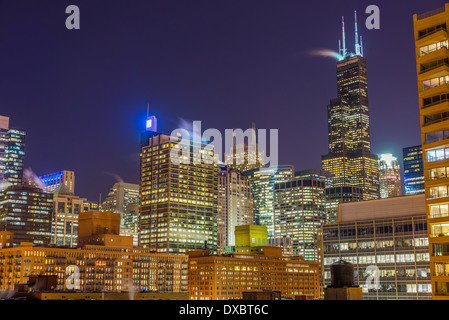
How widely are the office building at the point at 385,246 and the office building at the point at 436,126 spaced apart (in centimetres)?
8672

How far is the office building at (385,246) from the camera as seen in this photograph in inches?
5659

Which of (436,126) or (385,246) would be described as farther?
(385,246)

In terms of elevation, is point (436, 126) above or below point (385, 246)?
above

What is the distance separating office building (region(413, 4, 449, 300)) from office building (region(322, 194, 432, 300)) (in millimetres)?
86724

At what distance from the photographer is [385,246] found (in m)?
149

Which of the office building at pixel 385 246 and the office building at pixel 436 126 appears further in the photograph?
the office building at pixel 385 246

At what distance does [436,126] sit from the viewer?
6088cm

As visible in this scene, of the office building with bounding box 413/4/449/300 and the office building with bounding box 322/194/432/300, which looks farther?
the office building with bounding box 322/194/432/300

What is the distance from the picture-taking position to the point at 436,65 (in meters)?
62.9

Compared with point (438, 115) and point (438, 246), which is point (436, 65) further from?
point (438, 246)

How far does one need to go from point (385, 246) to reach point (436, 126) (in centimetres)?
9378

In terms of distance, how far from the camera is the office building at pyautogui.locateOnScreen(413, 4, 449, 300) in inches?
2306
